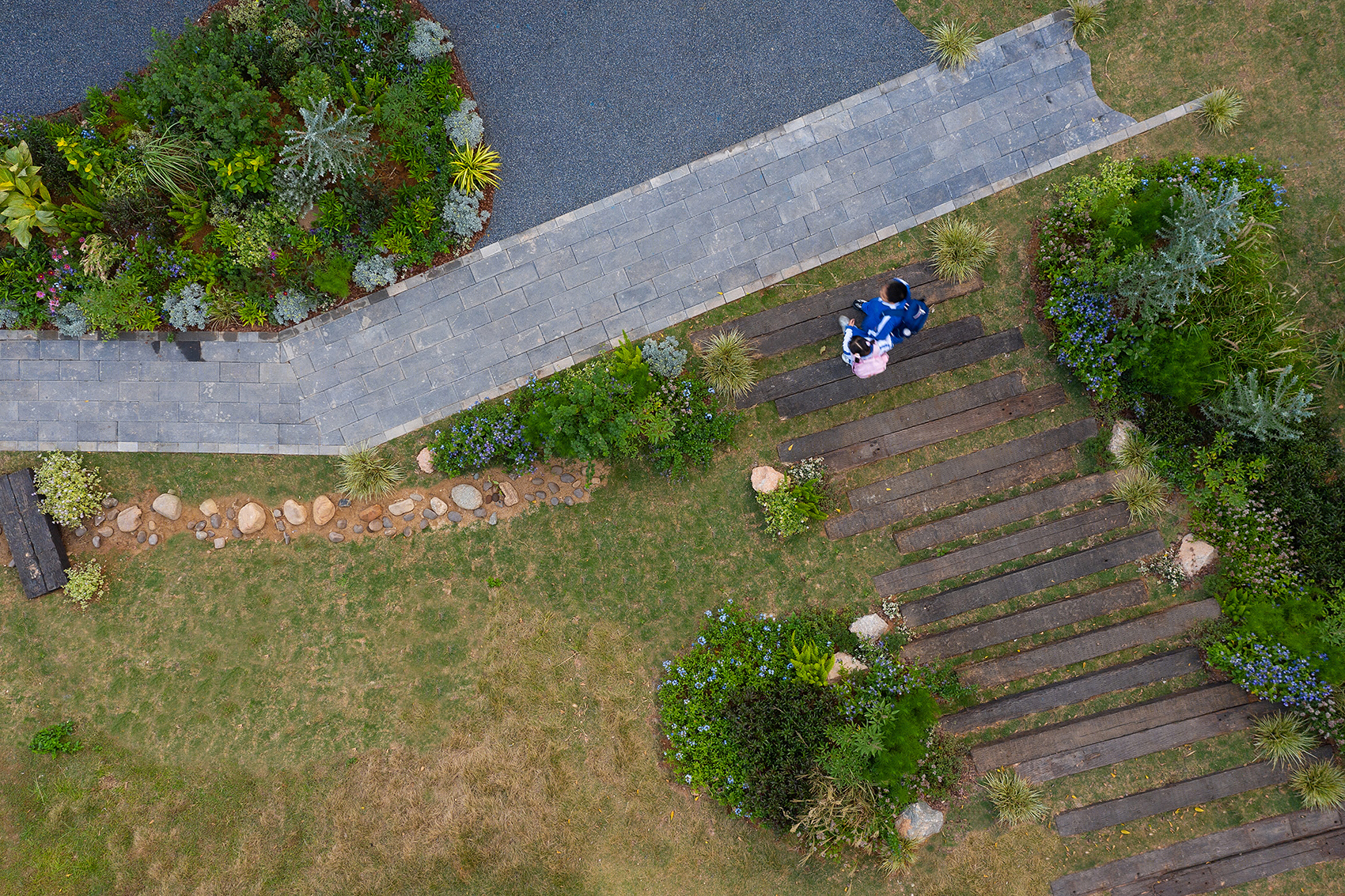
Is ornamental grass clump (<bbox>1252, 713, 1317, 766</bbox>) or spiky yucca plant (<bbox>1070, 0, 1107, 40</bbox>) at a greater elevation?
spiky yucca plant (<bbox>1070, 0, 1107, 40</bbox>)

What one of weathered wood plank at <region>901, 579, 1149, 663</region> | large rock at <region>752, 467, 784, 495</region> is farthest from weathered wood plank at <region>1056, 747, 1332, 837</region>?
large rock at <region>752, 467, 784, 495</region>

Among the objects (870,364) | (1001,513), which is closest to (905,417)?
(870,364)

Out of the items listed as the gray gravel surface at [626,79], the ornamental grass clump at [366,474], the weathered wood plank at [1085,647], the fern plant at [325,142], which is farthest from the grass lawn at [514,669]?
the fern plant at [325,142]

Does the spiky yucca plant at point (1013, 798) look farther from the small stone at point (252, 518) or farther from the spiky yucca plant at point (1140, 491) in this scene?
the small stone at point (252, 518)

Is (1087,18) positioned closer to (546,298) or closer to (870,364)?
(870,364)

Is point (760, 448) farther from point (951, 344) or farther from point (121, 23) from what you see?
point (121, 23)

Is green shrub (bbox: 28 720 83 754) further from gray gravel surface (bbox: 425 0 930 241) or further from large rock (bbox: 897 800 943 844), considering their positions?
large rock (bbox: 897 800 943 844)

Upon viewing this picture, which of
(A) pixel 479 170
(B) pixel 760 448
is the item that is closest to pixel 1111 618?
(B) pixel 760 448
